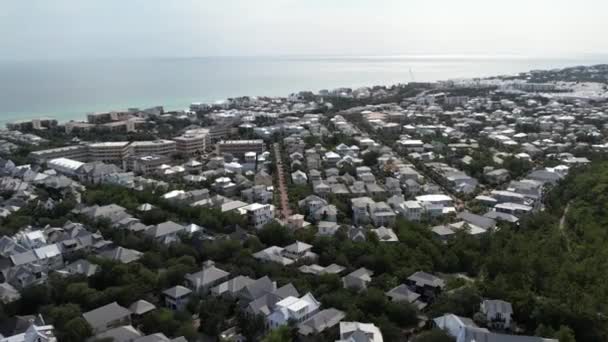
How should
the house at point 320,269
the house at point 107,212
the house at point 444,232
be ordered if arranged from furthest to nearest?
1. the house at point 107,212
2. the house at point 444,232
3. the house at point 320,269

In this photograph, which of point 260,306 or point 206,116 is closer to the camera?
point 260,306

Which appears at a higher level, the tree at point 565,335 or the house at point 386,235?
the tree at point 565,335

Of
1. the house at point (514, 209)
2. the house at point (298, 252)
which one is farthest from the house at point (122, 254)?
the house at point (514, 209)

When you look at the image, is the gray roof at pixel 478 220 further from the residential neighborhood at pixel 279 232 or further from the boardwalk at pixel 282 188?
the boardwalk at pixel 282 188

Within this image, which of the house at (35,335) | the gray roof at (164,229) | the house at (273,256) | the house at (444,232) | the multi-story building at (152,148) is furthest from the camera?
the multi-story building at (152,148)

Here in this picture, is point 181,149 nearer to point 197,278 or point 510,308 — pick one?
point 197,278

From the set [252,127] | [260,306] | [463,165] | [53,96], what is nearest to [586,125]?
[463,165]

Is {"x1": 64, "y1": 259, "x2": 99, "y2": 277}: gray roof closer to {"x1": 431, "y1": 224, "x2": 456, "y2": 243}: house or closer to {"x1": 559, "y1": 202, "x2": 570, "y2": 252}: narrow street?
{"x1": 431, "y1": 224, "x2": 456, "y2": 243}: house
